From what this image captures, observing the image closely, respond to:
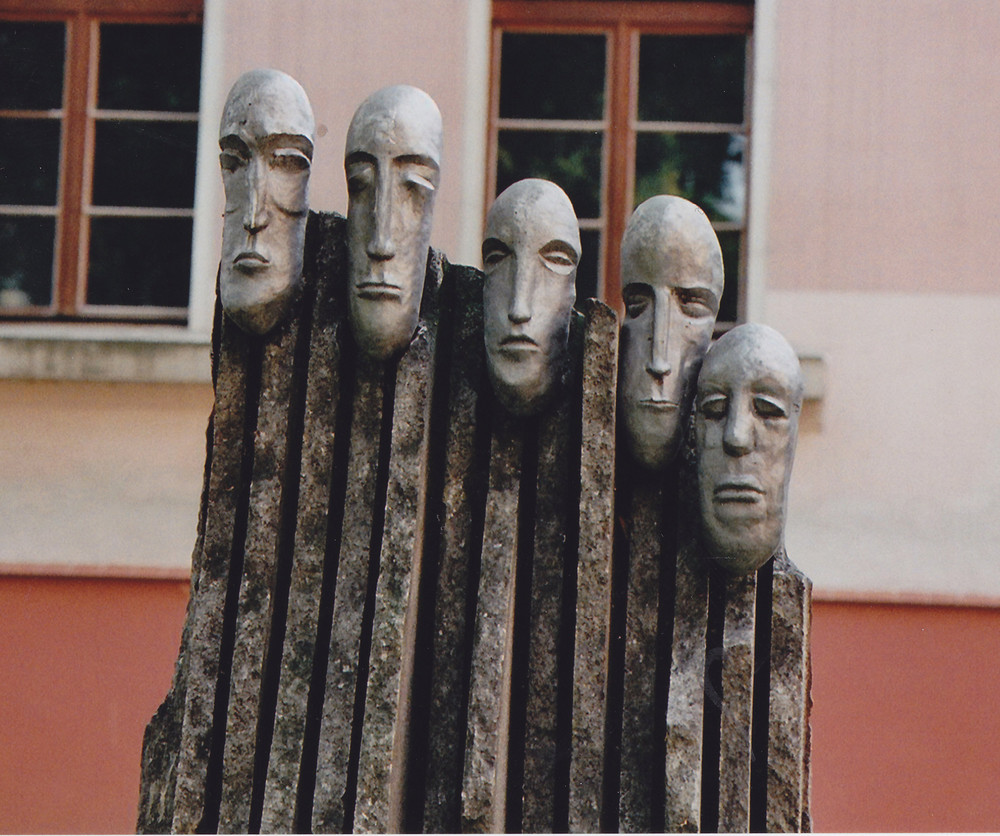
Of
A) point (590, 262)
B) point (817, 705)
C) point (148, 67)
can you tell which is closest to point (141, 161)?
point (148, 67)

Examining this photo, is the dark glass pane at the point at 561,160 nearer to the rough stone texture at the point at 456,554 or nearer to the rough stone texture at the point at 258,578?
the rough stone texture at the point at 456,554

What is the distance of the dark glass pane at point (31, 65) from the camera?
5938 millimetres

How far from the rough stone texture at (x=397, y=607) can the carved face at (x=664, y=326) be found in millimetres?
347

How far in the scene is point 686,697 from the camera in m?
2.35

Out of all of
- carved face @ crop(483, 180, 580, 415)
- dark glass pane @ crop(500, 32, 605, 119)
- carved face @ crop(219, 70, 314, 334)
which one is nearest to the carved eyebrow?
carved face @ crop(483, 180, 580, 415)

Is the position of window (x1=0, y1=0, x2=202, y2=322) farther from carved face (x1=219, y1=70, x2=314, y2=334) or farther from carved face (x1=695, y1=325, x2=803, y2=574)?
carved face (x1=695, y1=325, x2=803, y2=574)

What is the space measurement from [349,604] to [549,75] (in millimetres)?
3907

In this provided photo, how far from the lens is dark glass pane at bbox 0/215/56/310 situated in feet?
19.3

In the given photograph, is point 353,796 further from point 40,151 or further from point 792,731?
point 40,151

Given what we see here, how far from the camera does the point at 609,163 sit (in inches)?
229

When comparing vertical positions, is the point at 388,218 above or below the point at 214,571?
above

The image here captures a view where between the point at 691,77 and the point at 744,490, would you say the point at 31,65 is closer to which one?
the point at 691,77

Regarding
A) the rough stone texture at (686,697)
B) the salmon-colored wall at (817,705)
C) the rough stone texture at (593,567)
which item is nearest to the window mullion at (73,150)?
the salmon-colored wall at (817,705)

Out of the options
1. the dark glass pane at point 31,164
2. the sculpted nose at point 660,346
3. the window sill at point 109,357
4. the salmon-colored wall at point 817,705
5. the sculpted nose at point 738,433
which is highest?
the dark glass pane at point 31,164
